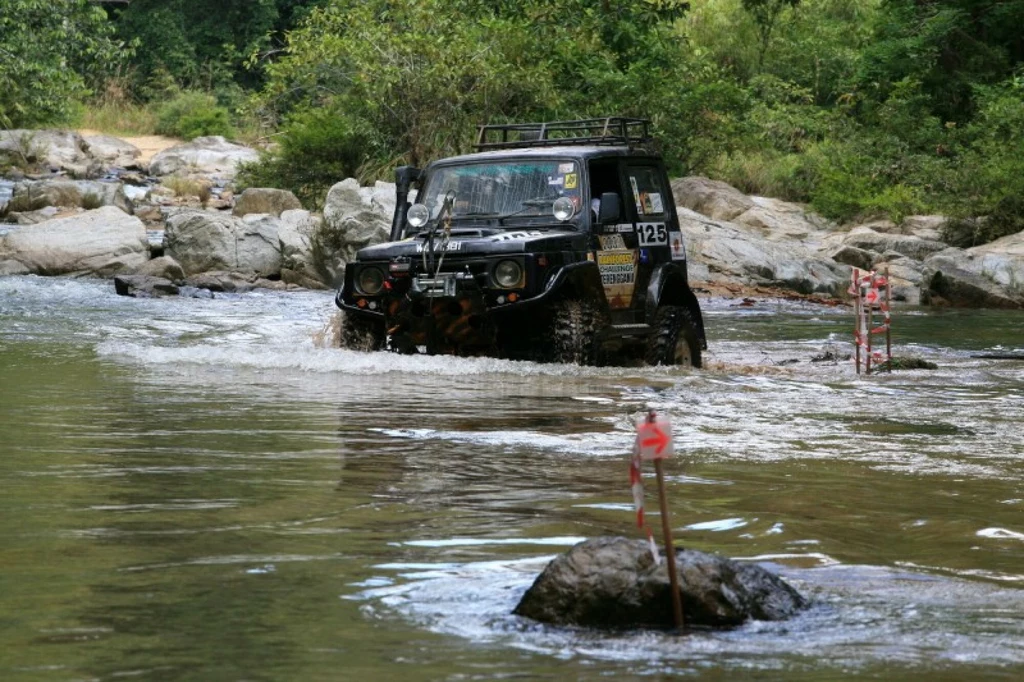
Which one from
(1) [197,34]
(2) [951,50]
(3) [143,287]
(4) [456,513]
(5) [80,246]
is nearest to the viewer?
(4) [456,513]

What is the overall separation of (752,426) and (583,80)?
24.7 meters

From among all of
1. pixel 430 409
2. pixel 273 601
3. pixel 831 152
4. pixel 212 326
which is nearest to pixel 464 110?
pixel 831 152

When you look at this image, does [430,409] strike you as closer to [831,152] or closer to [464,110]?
[464,110]

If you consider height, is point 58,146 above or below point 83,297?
above

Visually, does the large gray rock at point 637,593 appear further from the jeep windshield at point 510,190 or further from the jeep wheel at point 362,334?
the jeep wheel at point 362,334

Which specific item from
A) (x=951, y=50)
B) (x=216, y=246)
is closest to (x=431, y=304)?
(x=216, y=246)

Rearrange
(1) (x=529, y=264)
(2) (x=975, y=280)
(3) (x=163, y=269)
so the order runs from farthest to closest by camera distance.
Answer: (2) (x=975, y=280), (3) (x=163, y=269), (1) (x=529, y=264)

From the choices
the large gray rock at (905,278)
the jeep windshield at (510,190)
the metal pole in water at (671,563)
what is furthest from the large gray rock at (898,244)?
the metal pole in water at (671,563)

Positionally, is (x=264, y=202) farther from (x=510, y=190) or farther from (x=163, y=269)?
(x=510, y=190)

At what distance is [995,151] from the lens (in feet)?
101

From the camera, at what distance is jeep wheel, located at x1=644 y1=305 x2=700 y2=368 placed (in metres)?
13.4

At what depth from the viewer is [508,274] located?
12.1 m

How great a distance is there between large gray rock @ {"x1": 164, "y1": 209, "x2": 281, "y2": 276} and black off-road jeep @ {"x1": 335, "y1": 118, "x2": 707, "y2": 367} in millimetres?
12207

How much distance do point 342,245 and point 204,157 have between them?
68.2 ft
